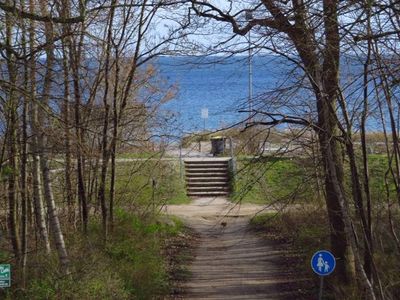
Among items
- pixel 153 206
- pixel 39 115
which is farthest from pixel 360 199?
pixel 153 206

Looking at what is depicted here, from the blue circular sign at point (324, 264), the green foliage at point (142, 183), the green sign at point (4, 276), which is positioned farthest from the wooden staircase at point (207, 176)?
the green sign at point (4, 276)

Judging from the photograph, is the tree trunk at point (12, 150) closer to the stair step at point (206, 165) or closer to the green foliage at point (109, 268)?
the green foliage at point (109, 268)

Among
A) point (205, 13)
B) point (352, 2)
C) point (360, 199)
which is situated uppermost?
point (205, 13)

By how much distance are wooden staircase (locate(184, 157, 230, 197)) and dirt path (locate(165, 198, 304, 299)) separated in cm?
468

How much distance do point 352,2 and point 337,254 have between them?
7.79 m

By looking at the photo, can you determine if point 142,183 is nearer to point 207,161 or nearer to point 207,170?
point 207,170

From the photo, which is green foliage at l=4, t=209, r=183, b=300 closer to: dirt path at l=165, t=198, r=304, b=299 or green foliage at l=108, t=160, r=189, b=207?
green foliage at l=108, t=160, r=189, b=207

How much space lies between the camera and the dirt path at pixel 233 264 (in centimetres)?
1550

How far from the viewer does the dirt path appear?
1550 cm

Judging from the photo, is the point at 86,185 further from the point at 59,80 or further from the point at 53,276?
the point at 53,276

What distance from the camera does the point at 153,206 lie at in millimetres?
19938

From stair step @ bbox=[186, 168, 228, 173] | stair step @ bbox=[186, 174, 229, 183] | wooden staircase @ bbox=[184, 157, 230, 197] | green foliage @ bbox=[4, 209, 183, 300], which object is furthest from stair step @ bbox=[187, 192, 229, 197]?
green foliage @ bbox=[4, 209, 183, 300]

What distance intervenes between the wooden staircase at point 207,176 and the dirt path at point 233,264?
184 inches

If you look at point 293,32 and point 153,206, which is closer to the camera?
point 293,32
